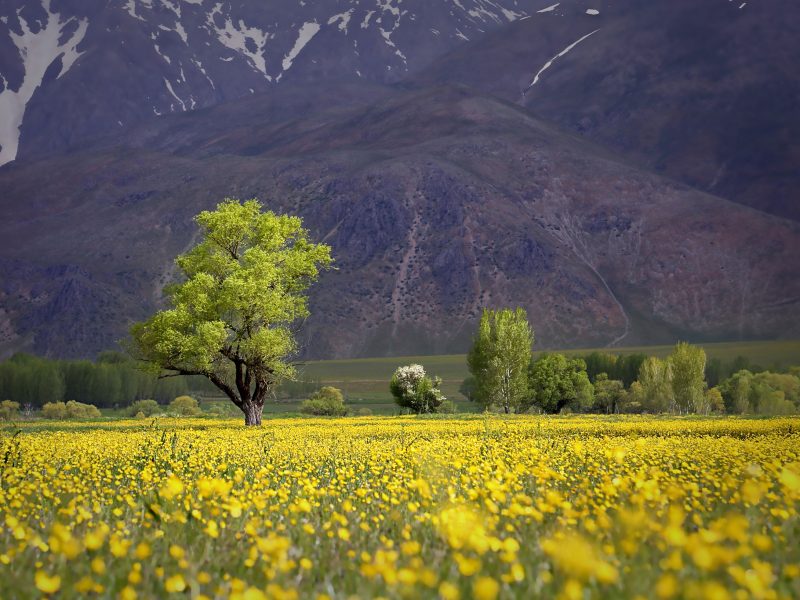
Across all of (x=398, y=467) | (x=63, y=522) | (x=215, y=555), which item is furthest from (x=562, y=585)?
(x=398, y=467)

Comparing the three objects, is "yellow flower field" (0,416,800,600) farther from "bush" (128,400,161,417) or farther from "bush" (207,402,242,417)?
"bush" (128,400,161,417)

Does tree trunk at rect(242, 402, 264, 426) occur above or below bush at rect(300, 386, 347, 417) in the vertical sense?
above

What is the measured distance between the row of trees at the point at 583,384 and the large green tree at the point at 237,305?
144 ft

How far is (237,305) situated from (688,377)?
80.3 meters

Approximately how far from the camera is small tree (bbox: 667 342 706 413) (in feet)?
340

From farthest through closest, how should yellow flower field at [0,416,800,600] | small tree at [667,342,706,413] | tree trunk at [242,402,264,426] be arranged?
1. small tree at [667,342,706,413]
2. tree trunk at [242,402,264,426]
3. yellow flower field at [0,416,800,600]

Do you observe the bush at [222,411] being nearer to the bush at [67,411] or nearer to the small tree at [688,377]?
the bush at [67,411]

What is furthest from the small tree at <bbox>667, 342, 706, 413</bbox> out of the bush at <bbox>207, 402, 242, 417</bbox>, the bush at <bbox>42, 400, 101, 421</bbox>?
the bush at <bbox>42, 400, 101, 421</bbox>

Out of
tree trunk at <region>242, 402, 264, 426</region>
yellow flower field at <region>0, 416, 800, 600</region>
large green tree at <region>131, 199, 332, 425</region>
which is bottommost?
tree trunk at <region>242, 402, 264, 426</region>

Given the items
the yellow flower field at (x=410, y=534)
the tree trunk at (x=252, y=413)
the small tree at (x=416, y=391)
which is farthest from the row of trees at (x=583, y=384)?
the yellow flower field at (x=410, y=534)

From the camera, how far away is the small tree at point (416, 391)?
8962 cm

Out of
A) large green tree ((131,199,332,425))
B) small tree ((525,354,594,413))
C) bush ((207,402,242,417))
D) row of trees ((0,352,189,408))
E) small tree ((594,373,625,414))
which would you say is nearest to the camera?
large green tree ((131,199,332,425))

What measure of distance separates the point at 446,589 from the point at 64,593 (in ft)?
10.8

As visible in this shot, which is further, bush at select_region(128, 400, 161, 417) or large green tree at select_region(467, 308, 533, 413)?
large green tree at select_region(467, 308, 533, 413)
